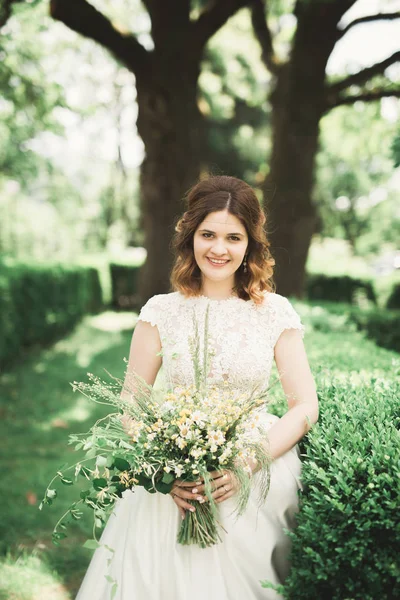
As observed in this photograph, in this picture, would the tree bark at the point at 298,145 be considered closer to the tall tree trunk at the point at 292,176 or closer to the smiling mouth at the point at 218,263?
the tall tree trunk at the point at 292,176

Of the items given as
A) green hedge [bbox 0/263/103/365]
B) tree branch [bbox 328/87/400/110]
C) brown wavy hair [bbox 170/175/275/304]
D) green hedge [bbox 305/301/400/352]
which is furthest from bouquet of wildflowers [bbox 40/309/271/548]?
tree branch [bbox 328/87/400/110]

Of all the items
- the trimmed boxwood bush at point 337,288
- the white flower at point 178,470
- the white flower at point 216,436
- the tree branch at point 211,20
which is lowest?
the trimmed boxwood bush at point 337,288

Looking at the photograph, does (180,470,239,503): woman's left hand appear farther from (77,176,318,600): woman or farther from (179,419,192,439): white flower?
(179,419,192,439): white flower

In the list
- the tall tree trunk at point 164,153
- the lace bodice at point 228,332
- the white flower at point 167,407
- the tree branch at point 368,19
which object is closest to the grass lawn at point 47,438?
the lace bodice at point 228,332

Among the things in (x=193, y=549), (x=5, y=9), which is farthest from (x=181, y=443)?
(x=5, y=9)

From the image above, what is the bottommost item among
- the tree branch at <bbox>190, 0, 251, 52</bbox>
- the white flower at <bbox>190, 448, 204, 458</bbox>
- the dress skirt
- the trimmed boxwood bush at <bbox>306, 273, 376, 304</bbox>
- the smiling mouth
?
the trimmed boxwood bush at <bbox>306, 273, 376, 304</bbox>

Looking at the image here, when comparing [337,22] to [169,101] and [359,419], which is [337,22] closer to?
[169,101]

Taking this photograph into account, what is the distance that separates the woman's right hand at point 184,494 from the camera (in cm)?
206

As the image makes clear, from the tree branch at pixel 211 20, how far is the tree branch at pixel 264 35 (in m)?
2.19

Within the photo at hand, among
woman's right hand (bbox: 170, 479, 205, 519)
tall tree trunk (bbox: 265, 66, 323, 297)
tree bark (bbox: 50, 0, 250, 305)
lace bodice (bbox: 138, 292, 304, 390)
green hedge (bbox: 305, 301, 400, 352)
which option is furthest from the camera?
tall tree trunk (bbox: 265, 66, 323, 297)

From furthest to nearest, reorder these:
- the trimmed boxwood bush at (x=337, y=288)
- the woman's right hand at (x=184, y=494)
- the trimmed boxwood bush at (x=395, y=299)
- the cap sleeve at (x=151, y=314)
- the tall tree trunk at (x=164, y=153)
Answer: the trimmed boxwood bush at (x=337, y=288) → the trimmed boxwood bush at (x=395, y=299) → the tall tree trunk at (x=164, y=153) → the cap sleeve at (x=151, y=314) → the woman's right hand at (x=184, y=494)

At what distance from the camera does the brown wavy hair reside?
2.88 m

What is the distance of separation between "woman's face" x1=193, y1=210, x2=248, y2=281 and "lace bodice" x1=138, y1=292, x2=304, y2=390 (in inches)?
8.9

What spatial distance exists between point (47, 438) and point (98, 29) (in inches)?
259
